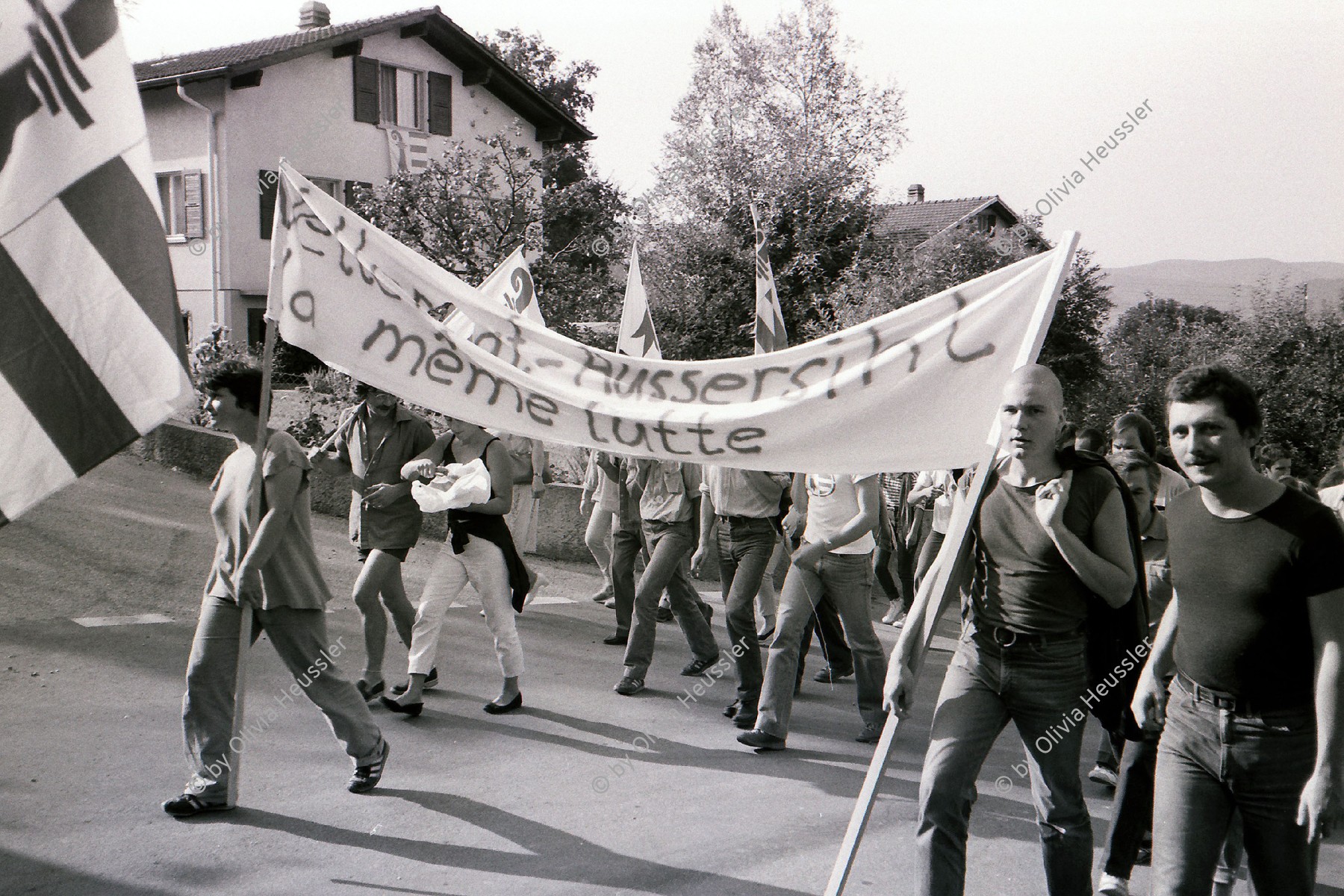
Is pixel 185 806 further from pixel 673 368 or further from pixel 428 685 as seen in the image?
pixel 673 368

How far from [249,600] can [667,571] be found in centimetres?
294

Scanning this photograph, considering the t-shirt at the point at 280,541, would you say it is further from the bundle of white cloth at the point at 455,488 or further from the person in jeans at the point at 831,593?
the person in jeans at the point at 831,593

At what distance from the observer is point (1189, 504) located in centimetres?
329

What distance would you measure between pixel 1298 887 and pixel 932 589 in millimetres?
1215

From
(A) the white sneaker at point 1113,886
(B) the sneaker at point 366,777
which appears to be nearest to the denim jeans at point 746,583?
(B) the sneaker at point 366,777

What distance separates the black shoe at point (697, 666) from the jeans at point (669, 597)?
2 centimetres

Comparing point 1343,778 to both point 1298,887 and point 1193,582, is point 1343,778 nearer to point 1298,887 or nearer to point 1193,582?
point 1298,887

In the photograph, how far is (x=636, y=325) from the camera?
9.35 m

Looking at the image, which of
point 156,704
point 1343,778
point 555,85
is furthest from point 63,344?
point 555,85

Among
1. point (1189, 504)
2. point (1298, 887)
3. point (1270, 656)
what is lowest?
point (1298, 887)

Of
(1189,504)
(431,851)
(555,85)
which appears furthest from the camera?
(555,85)

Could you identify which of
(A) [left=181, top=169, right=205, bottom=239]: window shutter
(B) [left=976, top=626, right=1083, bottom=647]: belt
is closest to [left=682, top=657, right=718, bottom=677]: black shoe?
(B) [left=976, top=626, right=1083, bottom=647]: belt

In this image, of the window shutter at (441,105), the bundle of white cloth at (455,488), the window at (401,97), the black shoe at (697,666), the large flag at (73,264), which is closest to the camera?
the large flag at (73,264)

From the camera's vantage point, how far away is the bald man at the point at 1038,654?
349 cm
